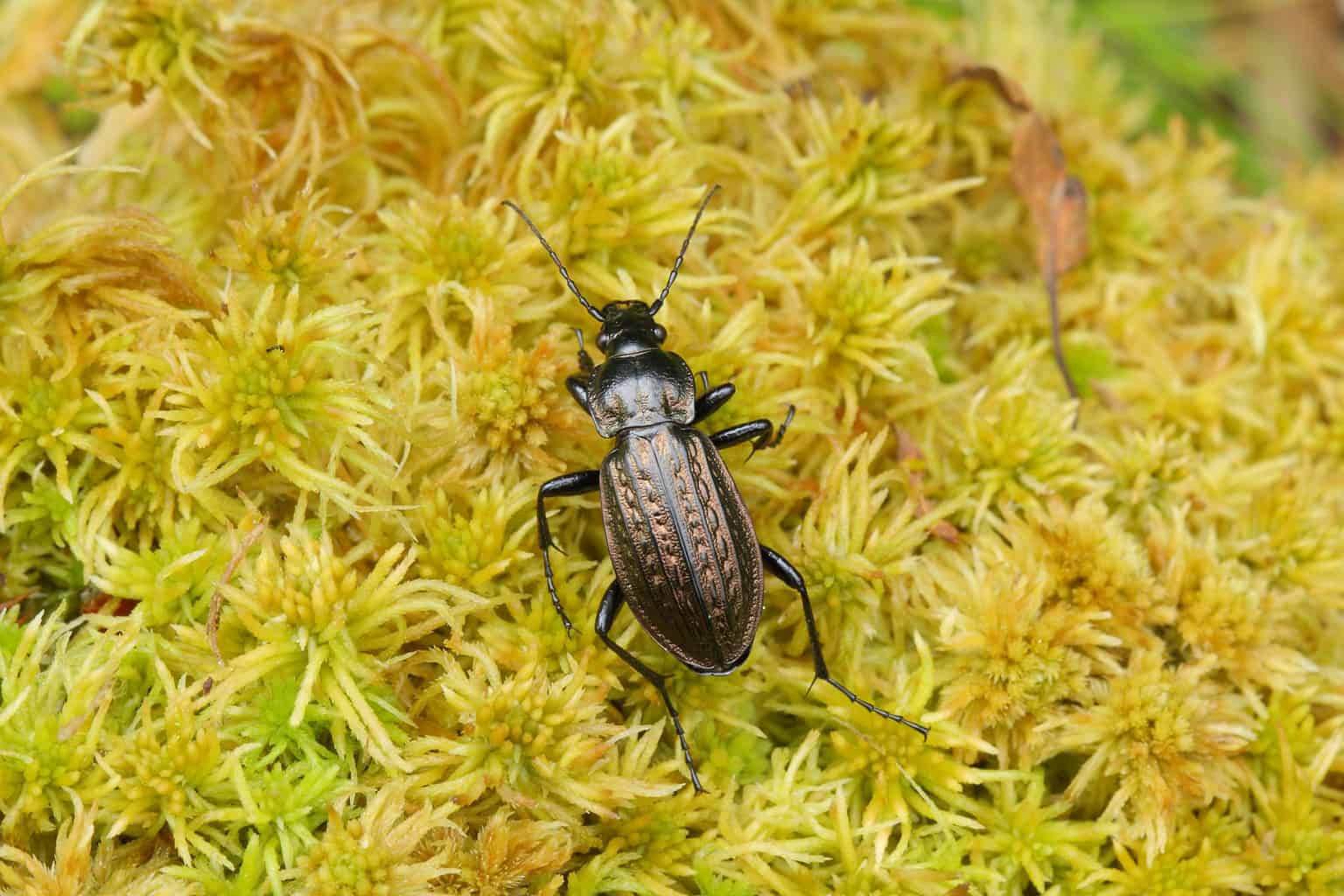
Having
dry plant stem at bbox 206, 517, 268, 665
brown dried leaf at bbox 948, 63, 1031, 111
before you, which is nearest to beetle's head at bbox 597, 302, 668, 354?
dry plant stem at bbox 206, 517, 268, 665

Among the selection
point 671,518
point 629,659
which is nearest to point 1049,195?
point 671,518

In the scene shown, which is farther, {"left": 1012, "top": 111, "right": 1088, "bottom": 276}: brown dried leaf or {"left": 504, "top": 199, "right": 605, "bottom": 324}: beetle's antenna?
{"left": 1012, "top": 111, "right": 1088, "bottom": 276}: brown dried leaf

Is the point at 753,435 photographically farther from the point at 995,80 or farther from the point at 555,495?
the point at 995,80

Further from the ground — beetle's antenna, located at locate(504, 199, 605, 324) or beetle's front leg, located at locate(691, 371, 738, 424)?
beetle's antenna, located at locate(504, 199, 605, 324)

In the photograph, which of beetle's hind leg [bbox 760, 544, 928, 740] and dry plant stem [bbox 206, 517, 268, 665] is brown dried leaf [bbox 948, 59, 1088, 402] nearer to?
beetle's hind leg [bbox 760, 544, 928, 740]

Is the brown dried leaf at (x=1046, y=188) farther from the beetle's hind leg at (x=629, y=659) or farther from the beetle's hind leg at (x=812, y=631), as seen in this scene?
the beetle's hind leg at (x=629, y=659)

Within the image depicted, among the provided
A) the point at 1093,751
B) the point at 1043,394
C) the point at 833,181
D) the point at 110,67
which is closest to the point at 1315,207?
the point at 1043,394

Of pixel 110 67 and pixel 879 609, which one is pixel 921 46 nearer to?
pixel 879 609

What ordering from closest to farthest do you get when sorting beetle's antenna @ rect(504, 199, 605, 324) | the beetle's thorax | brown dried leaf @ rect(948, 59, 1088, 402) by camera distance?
the beetle's thorax, beetle's antenna @ rect(504, 199, 605, 324), brown dried leaf @ rect(948, 59, 1088, 402)
